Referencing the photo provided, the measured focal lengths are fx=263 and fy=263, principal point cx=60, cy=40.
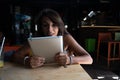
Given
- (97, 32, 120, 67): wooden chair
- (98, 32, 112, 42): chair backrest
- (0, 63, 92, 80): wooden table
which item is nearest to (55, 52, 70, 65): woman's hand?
(0, 63, 92, 80): wooden table

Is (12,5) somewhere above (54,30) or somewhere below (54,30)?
above

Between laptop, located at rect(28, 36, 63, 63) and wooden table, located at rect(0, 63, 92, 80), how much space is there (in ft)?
0.23

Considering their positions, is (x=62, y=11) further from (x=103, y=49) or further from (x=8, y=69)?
(x=8, y=69)

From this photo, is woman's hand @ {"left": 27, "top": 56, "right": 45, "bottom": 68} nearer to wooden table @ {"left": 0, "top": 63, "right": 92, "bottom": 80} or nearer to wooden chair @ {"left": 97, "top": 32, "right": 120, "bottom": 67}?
wooden table @ {"left": 0, "top": 63, "right": 92, "bottom": 80}

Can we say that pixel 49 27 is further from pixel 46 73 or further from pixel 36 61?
pixel 46 73

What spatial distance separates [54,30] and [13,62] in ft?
1.34

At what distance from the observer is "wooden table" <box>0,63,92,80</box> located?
4.90ft

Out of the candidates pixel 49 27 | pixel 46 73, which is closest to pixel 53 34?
pixel 49 27

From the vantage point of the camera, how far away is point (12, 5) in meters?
7.10

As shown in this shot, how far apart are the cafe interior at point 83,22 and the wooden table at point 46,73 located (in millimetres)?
4495

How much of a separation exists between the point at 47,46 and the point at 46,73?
0.18m

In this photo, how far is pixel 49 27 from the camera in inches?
79.7

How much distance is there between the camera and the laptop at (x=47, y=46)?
5.30 feet

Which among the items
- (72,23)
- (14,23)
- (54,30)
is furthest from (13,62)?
(72,23)
